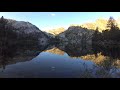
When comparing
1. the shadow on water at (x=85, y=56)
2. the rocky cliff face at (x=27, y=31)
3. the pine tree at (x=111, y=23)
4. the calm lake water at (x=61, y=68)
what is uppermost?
the rocky cliff face at (x=27, y=31)

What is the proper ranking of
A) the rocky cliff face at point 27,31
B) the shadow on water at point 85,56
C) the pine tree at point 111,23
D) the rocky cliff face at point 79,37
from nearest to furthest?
the shadow on water at point 85,56 < the pine tree at point 111,23 < the rocky cliff face at point 27,31 < the rocky cliff face at point 79,37

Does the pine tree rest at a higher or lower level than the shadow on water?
higher

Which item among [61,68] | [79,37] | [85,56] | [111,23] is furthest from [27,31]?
[61,68]

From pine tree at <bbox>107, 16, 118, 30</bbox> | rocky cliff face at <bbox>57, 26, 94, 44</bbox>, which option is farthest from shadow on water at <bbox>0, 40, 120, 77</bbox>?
rocky cliff face at <bbox>57, 26, 94, 44</bbox>

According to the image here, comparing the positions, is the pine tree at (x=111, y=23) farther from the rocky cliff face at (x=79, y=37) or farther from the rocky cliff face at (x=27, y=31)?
the rocky cliff face at (x=27, y=31)

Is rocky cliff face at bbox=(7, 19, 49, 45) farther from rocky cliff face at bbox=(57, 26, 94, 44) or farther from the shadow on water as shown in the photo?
Answer: the shadow on water

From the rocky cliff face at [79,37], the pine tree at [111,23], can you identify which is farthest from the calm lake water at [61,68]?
the rocky cliff face at [79,37]

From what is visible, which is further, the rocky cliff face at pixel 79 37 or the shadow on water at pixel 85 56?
the rocky cliff face at pixel 79 37

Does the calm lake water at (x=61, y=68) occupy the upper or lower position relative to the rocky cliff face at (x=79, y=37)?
lower
